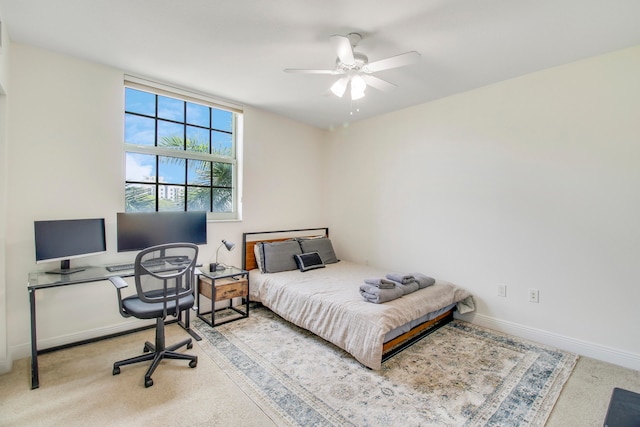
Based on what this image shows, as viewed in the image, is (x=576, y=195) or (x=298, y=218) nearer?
(x=576, y=195)

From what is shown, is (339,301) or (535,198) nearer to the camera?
(339,301)

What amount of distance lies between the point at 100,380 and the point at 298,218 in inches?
112

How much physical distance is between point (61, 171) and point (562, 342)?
461 cm

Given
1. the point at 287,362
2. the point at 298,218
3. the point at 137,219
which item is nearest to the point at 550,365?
the point at 287,362

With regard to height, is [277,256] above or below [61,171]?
below

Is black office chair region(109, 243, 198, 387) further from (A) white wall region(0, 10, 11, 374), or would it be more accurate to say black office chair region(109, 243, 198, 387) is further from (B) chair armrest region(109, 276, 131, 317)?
(A) white wall region(0, 10, 11, 374)

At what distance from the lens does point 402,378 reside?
2.23 metres

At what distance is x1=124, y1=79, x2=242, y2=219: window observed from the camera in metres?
3.06

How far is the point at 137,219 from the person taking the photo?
2768 mm

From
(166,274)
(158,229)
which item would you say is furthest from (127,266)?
(166,274)

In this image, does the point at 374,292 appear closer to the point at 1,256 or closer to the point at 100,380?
the point at 100,380

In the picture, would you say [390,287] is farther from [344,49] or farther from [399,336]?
[344,49]

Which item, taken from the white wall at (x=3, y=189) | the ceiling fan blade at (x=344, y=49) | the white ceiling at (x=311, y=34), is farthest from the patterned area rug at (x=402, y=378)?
the white ceiling at (x=311, y=34)

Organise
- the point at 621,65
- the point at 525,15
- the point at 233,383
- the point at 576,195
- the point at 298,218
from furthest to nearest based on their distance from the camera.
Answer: the point at 298,218, the point at 576,195, the point at 621,65, the point at 233,383, the point at 525,15
